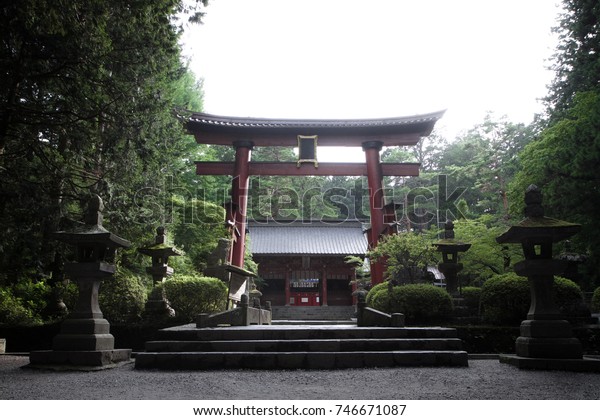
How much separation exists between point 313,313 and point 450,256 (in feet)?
38.3

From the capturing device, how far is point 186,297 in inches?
424

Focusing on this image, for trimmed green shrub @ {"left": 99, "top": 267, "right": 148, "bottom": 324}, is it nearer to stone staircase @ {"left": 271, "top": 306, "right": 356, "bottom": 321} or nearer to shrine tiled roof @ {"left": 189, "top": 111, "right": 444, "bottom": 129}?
shrine tiled roof @ {"left": 189, "top": 111, "right": 444, "bottom": 129}

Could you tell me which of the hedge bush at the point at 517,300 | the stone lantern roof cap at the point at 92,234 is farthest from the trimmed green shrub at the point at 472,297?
the stone lantern roof cap at the point at 92,234

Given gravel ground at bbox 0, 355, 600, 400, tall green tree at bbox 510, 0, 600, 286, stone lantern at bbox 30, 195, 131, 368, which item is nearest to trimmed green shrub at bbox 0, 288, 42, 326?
stone lantern at bbox 30, 195, 131, 368

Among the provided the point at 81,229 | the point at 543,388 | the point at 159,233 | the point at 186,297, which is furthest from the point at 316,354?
the point at 159,233

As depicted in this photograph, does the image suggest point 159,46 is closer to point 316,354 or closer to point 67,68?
point 67,68

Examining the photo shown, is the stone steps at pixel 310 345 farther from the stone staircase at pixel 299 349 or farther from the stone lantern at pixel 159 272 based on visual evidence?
the stone lantern at pixel 159 272

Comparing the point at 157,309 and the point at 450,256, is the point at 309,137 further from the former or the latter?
the point at 157,309

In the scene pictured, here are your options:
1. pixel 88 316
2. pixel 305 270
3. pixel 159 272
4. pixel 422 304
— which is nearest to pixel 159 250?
pixel 159 272

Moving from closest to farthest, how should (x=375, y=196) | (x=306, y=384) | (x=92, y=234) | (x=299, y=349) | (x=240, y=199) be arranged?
1. (x=306, y=384)
2. (x=299, y=349)
3. (x=92, y=234)
4. (x=375, y=196)
5. (x=240, y=199)

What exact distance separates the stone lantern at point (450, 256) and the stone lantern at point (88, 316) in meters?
8.26

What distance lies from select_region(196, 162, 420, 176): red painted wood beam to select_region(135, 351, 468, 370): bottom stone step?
36.8ft

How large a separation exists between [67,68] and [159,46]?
5.83 feet

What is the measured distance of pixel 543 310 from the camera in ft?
21.5
